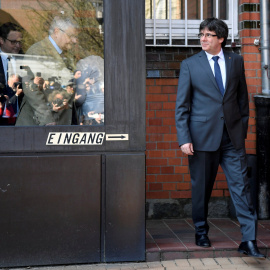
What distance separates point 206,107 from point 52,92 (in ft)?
4.42

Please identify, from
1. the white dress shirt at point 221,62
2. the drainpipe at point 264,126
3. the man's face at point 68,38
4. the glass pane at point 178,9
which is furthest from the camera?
the glass pane at point 178,9

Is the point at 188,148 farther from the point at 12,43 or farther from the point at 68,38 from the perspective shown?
the point at 12,43

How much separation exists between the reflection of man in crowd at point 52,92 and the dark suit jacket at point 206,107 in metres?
1.02

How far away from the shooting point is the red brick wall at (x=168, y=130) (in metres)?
6.07

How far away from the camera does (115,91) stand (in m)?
4.42

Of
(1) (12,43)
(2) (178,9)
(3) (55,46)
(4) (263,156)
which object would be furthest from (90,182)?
(2) (178,9)

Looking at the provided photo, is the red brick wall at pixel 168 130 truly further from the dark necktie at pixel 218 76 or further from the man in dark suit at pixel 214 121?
the dark necktie at pixel 218 76

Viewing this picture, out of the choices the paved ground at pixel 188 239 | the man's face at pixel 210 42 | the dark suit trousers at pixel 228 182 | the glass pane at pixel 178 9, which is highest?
the glass pane at pixel 178 9

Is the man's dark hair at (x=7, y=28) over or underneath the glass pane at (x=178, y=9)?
underneath

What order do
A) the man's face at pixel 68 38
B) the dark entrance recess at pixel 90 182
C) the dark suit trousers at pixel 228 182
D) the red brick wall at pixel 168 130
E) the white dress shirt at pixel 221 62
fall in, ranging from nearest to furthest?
the dark entrance recess at pixel 90 182 → the man's face at pixel 68 38 → the dark suit trousers at pixel 228 182 → the white dress shirt at pixel 221 62 → the red brick wall at pixel 168 130

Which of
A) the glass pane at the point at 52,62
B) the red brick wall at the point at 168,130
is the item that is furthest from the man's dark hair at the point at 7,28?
the red brick wall at the point at 168,130

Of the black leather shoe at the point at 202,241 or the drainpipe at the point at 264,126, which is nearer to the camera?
the black leather shoe at the point at 202,241

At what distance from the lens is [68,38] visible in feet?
14.5

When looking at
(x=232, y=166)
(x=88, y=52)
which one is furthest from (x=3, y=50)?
(x=232, y=166)
